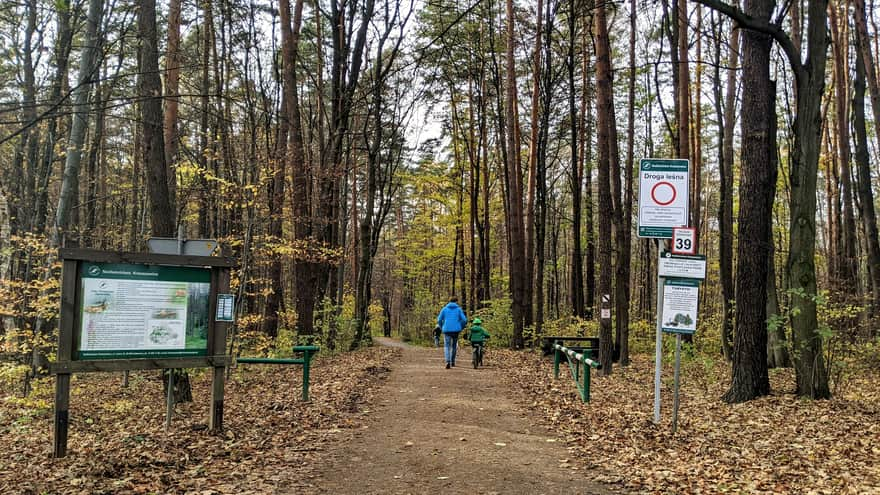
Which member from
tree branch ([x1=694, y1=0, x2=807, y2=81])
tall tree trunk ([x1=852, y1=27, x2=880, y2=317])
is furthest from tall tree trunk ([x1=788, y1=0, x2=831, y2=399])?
tall tree trunk ([x1=852, y1=27, x2=880, y2=317])

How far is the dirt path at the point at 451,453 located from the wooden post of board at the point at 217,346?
1.82 meters

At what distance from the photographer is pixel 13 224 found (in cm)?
1931

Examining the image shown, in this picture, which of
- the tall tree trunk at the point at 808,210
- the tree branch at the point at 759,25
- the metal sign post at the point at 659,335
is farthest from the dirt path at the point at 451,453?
the tree branch at the point at 759,25

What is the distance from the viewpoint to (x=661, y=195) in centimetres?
780

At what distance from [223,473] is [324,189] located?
12.2 metres

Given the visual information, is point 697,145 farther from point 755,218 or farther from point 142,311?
point 142,311

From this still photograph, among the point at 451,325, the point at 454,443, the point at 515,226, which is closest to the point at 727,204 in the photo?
the point at 515,226

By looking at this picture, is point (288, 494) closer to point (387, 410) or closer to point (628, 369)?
point (387, 410)

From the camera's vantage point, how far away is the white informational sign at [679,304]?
24.4ft

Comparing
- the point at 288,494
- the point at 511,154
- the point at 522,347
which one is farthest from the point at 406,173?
the point at 288,494

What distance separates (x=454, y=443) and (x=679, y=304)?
3.43m

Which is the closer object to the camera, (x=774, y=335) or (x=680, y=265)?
(x=680, y=265)

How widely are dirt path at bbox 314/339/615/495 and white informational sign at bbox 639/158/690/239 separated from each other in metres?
3.18

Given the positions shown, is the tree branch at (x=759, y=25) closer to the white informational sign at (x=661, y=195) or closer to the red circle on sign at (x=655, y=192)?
the white informational sign at (x=661, y=195)
